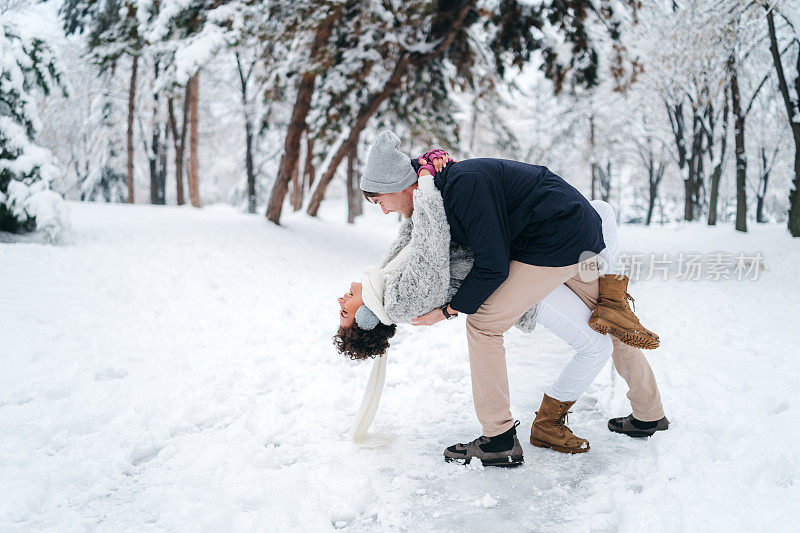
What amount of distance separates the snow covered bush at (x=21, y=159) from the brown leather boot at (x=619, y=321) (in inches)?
268

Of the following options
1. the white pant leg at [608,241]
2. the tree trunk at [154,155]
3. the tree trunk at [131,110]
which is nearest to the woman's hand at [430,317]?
the white pant leg at [608,241]

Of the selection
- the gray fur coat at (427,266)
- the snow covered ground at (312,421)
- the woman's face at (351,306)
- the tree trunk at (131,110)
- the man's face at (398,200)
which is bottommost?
the snow covered ground at (312,421)

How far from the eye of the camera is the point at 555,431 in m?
2.65

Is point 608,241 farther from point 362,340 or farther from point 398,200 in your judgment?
point 362,340

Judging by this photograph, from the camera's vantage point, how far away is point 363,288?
2504 millimetres

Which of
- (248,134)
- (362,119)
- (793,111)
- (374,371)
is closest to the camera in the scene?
(374,371)

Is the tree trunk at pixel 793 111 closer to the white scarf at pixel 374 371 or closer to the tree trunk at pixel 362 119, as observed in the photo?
the tree trunk at pixel 362 119

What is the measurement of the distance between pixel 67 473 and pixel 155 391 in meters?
1.06

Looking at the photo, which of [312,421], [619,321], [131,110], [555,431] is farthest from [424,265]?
[131,110]

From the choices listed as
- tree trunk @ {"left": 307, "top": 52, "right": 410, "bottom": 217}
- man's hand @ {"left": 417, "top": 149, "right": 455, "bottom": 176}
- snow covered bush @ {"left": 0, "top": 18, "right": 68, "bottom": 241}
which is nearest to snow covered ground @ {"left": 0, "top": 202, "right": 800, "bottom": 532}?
snow covered bush @ {"left": 0, "top": 18, "right": 68, "bottom": 241}

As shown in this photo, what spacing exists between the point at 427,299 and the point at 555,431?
1077 millimetres

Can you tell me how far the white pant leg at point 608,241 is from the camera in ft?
8.66

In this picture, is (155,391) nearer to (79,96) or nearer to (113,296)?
(113,296)

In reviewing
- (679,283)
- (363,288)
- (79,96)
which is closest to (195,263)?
(363,288)
